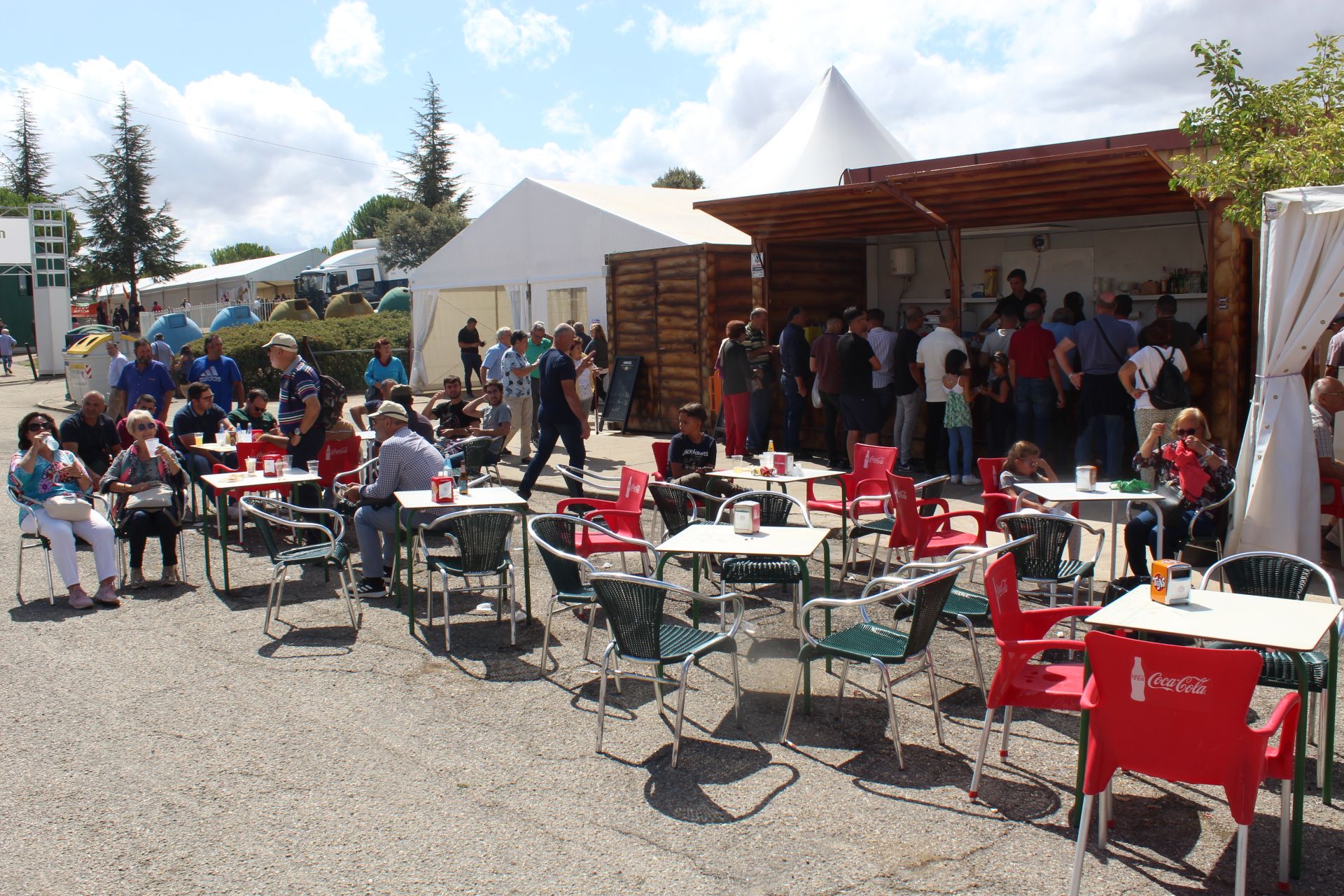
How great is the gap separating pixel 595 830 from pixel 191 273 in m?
56.7

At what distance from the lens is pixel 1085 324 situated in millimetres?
9609

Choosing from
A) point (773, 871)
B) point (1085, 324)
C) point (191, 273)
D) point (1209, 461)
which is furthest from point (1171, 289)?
point (191, 273)

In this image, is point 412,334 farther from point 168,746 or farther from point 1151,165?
point 168,746

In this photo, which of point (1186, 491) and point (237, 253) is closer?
point (1186, 491)

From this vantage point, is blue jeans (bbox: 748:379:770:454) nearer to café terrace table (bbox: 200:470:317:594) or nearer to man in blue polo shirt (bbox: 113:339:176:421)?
café terrace table (bbox: 200:470:317:594)

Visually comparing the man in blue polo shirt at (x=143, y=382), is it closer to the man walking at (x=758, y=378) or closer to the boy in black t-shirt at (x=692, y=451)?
the man walking at (x=758, y=378)

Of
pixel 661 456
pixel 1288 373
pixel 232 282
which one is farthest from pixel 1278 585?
pixel 232 282

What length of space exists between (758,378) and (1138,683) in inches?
345

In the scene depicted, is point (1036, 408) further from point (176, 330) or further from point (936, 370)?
point (176, 330)

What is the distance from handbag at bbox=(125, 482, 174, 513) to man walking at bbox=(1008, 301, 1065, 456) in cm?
739

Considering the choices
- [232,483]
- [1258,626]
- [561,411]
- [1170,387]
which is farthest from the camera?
[561,411]

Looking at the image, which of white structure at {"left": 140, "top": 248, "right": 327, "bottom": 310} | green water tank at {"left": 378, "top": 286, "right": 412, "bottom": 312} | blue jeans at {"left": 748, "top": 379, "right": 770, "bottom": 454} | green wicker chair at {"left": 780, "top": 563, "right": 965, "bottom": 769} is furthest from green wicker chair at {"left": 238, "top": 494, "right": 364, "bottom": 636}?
white structure at {"left": 140, "top": 248, "right": 327, "bottom": 310}

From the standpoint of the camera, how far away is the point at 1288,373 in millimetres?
6324

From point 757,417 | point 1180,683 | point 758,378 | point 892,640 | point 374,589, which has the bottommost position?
point 374,589
